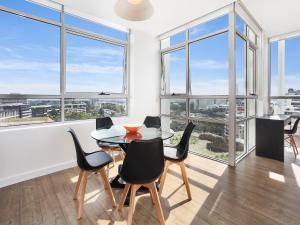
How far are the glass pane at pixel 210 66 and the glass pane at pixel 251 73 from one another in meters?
0.98

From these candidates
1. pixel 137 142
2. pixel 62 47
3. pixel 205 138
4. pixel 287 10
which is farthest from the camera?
pixel 205 138

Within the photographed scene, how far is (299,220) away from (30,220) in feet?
9.87

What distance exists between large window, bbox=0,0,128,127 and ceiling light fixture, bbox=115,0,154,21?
1.98m

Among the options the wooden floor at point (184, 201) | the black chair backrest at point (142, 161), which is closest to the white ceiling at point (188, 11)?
the black chair backrest at point (142, 161)

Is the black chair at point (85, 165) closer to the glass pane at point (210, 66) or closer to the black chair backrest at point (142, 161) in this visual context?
the black chair backrest at point (142, 161)

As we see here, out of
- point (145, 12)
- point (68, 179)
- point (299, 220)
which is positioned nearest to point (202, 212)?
point (299, 220)

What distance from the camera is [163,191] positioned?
2529 mm

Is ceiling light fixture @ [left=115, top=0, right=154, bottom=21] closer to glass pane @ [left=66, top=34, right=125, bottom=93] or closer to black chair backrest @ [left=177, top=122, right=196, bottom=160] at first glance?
black chair backrest @ [left=177, top=122, right=196, bottom=160]

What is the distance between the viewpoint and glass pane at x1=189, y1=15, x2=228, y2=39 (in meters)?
3.60

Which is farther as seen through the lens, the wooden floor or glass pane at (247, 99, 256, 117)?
glass pane at (247, 99, 256, 117)

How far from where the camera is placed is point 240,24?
Answer: 11.9 ft

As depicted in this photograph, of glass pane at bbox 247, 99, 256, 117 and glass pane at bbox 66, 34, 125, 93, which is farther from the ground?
glass pane at bbox 66, 34, 125, 93

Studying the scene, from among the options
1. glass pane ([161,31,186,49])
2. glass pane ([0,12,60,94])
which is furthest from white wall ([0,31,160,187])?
glass pane ([0,12,60,94])

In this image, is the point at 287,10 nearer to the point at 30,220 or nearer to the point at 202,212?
the point at 202,212
